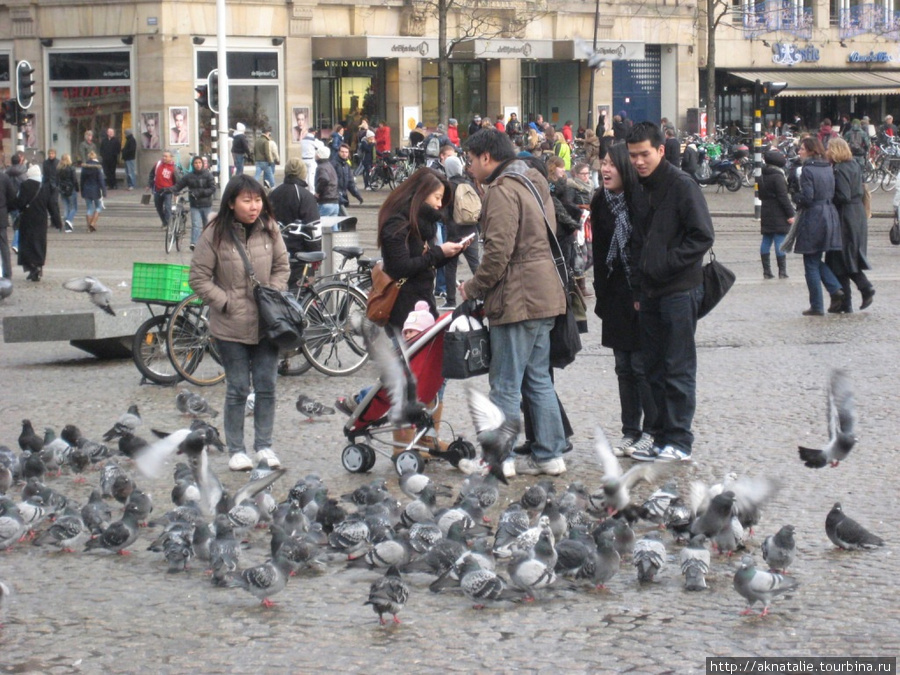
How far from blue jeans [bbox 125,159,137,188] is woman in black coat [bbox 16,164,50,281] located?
18042 mm

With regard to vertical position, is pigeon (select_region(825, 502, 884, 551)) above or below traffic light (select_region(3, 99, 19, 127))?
below

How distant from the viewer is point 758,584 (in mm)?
5160

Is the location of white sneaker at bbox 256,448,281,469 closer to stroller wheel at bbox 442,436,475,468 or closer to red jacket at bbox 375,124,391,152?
stroller wheel at bbox 442,436,475,468

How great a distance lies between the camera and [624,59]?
151 feet

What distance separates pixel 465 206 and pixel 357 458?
570 cm

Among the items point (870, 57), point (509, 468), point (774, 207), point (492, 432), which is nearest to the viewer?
point (492, 432)

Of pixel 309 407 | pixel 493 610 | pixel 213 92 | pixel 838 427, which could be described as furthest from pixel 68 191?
pixel 493 610

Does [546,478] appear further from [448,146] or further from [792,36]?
[792,36]

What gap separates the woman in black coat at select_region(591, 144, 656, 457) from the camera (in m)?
7.76

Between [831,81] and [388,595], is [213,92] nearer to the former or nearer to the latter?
[388,595]

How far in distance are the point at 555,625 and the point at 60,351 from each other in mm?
8420

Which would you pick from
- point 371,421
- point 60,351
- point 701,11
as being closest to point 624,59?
point 701,11

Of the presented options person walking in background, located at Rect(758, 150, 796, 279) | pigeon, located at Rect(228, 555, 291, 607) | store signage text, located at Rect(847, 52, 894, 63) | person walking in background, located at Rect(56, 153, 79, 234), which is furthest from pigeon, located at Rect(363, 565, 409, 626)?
store signage text, located at Rect(847, 52, 894, 63)

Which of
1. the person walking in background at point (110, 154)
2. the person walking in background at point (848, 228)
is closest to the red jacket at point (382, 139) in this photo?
the person walking in background at point (110, 154)
